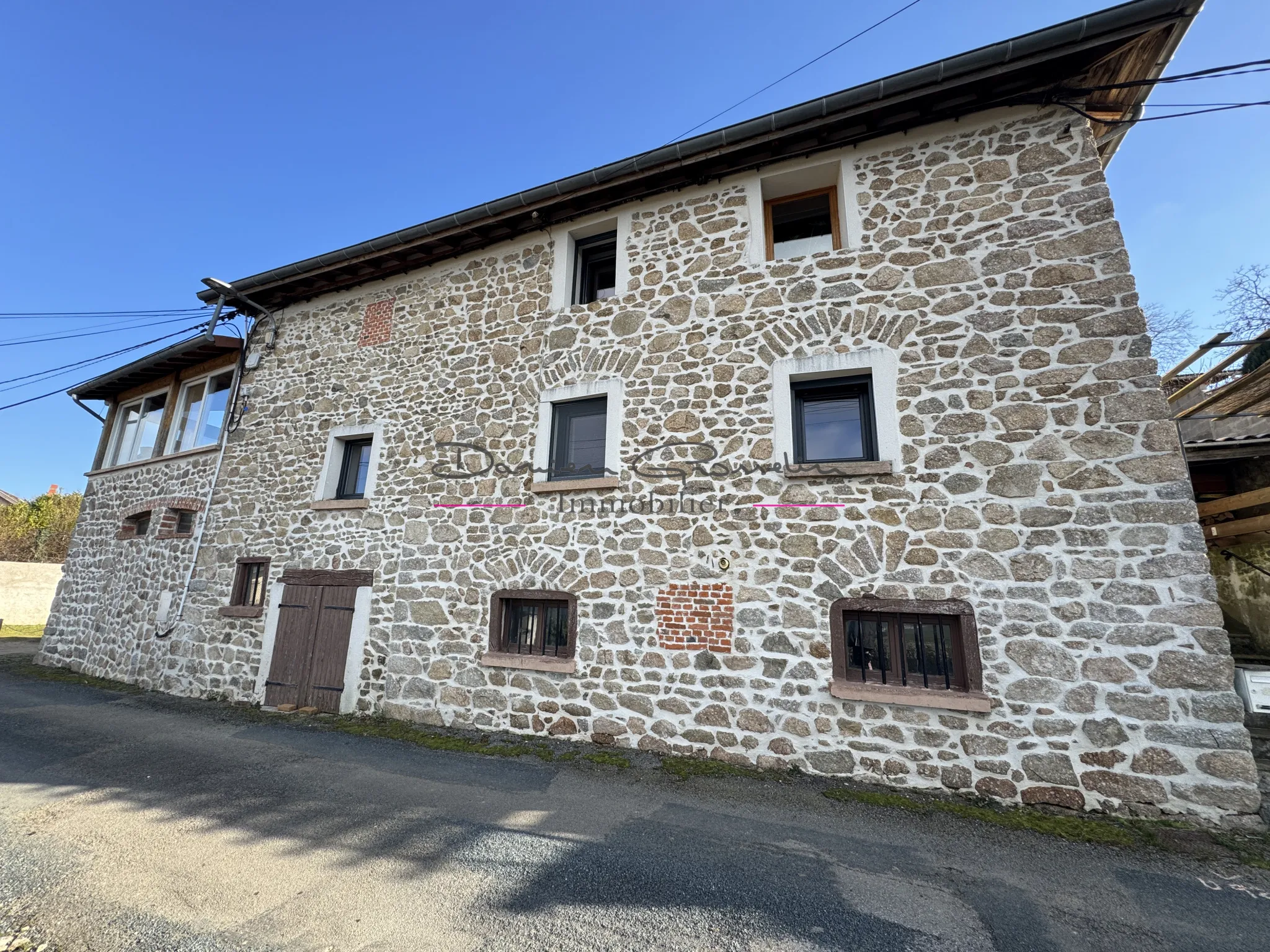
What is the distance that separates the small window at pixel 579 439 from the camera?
20.7 ft

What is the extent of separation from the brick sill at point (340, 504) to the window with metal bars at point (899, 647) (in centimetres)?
610

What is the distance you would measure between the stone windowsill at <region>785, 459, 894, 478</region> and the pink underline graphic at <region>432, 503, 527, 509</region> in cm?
312

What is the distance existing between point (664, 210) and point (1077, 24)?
409cm

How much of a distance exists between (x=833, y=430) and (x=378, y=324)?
6.84 metres

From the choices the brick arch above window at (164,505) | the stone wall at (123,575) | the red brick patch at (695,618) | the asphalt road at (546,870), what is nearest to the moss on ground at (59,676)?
the stone wall at (123,575)

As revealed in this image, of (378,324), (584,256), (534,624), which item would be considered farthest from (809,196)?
(378,324)

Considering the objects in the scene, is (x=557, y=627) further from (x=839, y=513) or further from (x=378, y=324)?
(x=378, y=324)

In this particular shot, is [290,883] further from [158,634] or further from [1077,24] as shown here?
[1077,24]

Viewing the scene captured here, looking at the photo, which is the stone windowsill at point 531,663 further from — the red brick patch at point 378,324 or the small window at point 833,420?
the red brick patch at point 378,324

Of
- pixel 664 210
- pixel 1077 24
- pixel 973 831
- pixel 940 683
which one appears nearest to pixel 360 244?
pixel 664 210

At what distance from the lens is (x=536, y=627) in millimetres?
6098

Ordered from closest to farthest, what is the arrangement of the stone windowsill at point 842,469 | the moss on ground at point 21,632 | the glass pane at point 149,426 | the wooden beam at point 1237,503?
1. the stone windowsill at point 842,469
2. the wooden beam at point 1237,503
3. the glass pane at point 149,426
4. the moss on ground at point 21,632

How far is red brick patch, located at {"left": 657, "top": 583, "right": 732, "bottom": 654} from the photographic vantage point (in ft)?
17.1

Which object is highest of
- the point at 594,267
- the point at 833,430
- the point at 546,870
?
the point at 594,267
